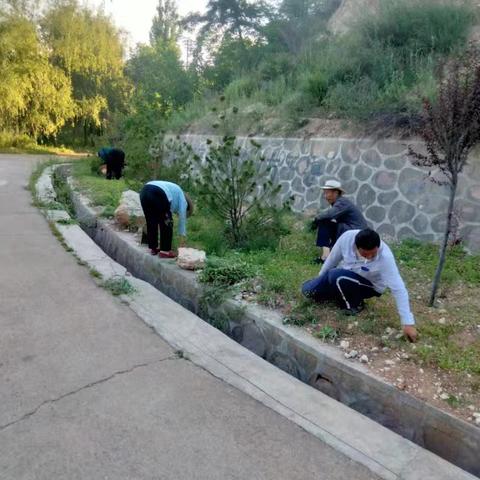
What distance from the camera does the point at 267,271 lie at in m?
5.00

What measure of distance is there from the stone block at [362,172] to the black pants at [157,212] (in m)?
3.54

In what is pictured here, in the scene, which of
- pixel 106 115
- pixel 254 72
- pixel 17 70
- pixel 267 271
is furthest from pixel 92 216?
pixel 106 115

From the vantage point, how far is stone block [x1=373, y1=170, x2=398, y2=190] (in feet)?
22.7

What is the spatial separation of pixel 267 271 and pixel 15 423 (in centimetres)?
305

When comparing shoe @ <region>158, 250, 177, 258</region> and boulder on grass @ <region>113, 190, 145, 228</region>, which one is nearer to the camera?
shoe @ <region>158, 250, 177, 258</region>

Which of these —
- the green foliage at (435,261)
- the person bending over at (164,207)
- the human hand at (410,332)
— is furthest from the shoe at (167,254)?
the human hand at (410,332)

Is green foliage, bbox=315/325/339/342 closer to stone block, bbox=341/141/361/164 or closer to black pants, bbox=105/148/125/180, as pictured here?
stone block, bbox=341/141/361/164

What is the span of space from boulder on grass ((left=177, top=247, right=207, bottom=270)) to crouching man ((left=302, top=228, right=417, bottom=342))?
145 cm

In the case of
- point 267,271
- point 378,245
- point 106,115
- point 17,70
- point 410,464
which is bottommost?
point 410,464

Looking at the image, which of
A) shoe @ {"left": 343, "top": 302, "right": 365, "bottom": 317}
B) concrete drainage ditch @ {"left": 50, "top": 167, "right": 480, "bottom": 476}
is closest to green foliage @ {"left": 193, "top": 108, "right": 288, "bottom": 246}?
concrete drainage ditch @ {"left": 50, "top": 167, "right": 480, "bottom": 476}

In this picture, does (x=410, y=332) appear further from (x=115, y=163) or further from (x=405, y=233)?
(x=115, y=163)

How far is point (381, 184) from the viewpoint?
7062 mm

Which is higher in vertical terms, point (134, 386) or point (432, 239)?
point (432, 239)

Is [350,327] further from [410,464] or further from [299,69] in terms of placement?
[299,69]
